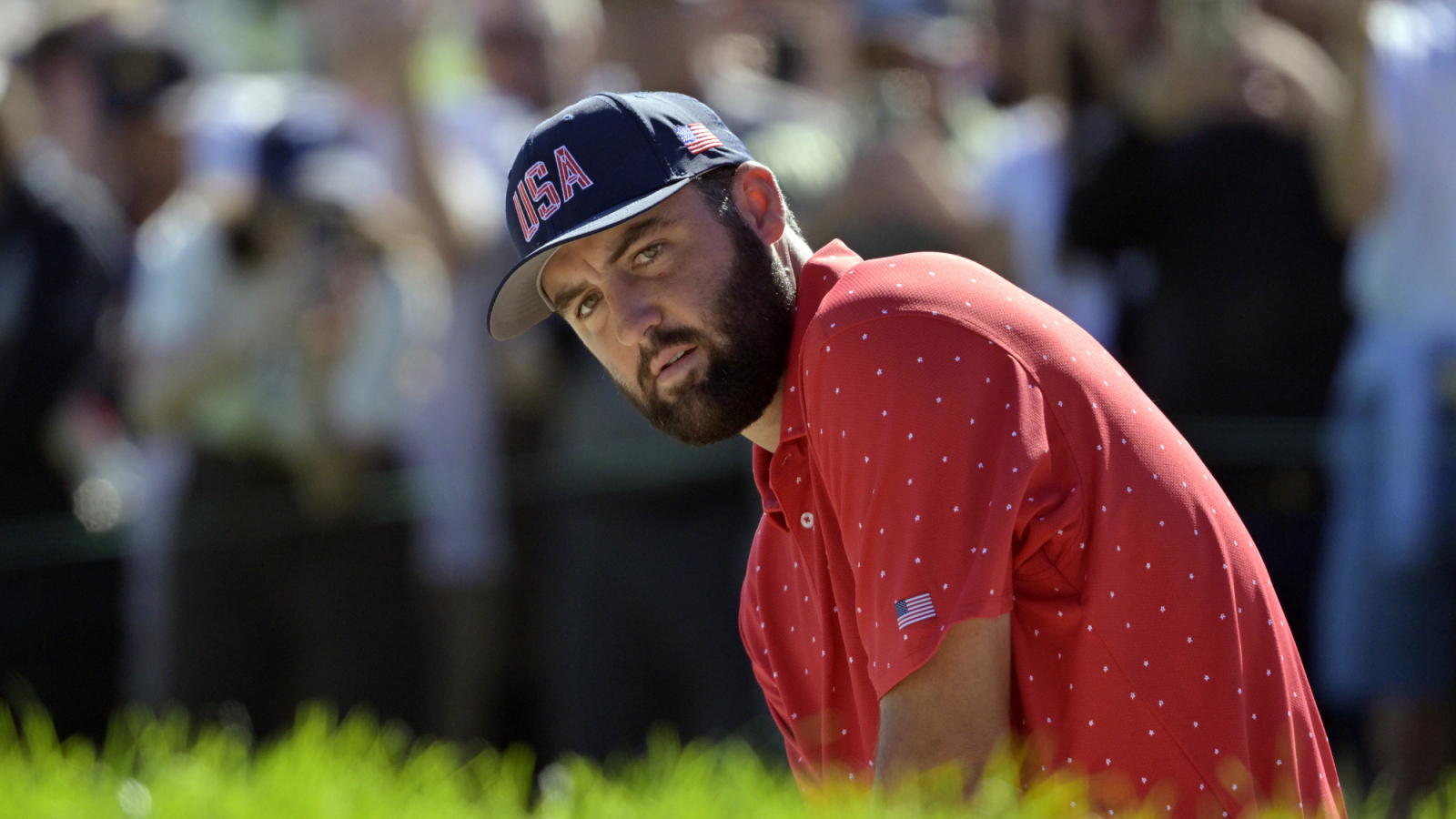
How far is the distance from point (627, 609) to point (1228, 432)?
201cm

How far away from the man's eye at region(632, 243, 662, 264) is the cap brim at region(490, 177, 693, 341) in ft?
0.30

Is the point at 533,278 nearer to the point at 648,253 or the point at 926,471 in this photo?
the point at 648,253

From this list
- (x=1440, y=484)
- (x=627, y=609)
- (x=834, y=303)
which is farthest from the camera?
(x=627, y=609)

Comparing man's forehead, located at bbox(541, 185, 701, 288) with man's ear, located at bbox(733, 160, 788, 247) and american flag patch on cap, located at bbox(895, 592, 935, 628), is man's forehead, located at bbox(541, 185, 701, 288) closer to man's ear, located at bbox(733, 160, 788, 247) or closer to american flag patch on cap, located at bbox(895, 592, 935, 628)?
man's ear, located at bbox(733, 160, 788, 247)

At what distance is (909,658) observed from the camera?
7.29ft

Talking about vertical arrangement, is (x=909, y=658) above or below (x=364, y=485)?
above

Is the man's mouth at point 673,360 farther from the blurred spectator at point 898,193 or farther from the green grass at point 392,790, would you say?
the blurred spectator at point 898,193

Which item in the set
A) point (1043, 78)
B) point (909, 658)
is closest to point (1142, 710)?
point (909, 658)

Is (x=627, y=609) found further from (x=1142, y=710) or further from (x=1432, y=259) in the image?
(x=1142, y=710)

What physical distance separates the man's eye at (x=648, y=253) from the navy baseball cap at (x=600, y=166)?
0.10 m

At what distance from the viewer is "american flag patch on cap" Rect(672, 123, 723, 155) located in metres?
2.70

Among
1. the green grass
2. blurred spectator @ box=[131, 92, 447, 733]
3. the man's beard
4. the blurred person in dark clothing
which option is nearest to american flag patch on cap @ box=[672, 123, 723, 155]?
the man's beard

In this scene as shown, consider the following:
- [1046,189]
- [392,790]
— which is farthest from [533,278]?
[1046,189]

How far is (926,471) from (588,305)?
82 centimetres
